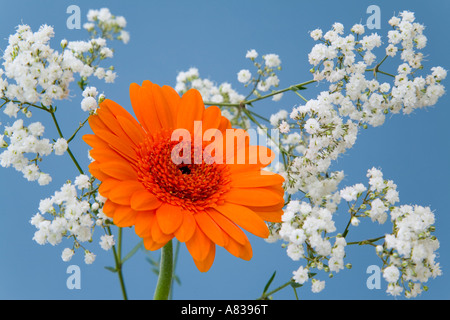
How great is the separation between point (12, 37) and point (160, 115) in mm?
318

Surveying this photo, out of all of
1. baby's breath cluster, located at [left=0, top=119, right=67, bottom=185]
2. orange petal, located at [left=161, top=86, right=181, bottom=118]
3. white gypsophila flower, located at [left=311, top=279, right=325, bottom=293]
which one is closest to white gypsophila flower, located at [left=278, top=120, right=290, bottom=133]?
orange petal, located at [left=161, top=86, right=181, bottom=118]

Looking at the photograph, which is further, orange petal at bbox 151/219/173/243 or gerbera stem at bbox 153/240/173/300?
gerbera stem at bbox 153/240/173/300

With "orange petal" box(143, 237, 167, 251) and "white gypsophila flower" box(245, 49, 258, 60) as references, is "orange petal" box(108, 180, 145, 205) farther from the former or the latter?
"white gypsophila flower" box(245, 49, 258, 60)

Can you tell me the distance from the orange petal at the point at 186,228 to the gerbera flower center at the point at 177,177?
4cm

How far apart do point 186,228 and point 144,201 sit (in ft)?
0.29

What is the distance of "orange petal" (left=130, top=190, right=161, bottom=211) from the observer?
0.88m

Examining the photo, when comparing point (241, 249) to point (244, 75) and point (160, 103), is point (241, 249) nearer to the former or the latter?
point (160, 103)

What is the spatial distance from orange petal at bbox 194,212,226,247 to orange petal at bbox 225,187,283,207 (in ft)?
0.26

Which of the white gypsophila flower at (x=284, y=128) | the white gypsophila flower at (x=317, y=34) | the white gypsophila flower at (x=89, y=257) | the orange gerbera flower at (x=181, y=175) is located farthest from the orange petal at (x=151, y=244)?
the white gypsophila flower at (x=317, y=34)

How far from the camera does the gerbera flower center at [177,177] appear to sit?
0.98 m

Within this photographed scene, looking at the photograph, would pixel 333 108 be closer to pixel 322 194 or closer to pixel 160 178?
pixel 322 194

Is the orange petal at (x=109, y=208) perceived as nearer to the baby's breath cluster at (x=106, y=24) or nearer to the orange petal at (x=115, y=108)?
the orange petal at (x=115, y=108)

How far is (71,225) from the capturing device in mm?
852

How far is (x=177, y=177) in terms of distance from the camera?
1020 mm
